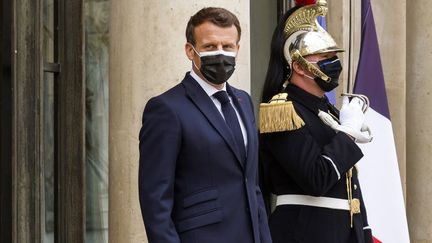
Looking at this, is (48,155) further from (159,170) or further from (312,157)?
(159,170)

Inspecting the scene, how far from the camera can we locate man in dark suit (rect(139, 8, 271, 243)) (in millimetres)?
3588

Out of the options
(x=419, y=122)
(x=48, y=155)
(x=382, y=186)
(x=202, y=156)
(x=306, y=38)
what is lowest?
(x=382, y=186)

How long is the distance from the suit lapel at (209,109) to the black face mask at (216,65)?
0.06 m

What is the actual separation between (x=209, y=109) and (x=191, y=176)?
10.9 inches

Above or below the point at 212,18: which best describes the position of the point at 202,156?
below

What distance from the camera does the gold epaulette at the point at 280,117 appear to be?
454 centimetres

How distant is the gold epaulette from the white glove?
0.29 metres

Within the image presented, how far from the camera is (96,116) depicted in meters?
6.66

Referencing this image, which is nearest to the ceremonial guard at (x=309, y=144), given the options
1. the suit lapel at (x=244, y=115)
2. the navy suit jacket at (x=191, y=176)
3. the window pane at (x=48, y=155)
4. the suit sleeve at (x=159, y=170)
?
the suit lapel at (x=244, y=115)

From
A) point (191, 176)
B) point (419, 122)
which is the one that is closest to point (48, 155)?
point (191, 176)

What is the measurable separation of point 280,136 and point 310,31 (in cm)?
61

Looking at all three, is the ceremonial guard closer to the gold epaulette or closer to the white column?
the gold epaulette

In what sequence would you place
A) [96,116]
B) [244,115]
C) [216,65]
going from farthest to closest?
[96,116]
[244,115]
[216,65]
